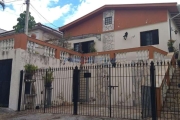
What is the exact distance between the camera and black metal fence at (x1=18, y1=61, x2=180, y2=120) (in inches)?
306

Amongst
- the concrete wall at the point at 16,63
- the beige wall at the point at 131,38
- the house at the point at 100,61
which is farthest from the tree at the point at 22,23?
the concrete wall at the point at 16,63

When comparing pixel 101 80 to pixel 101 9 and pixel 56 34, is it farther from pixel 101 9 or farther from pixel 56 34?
pixel 56 34

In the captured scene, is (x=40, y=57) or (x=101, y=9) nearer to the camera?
(x=40, y=57)

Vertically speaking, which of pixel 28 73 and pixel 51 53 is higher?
pixel 51 53

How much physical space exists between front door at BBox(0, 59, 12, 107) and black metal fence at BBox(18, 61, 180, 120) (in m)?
0.95

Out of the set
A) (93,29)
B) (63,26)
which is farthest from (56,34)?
(93,29)

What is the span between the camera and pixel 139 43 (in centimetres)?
1460

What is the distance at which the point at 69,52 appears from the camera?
12.5 metres

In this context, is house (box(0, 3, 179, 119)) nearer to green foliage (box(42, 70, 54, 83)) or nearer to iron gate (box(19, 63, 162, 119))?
iron gate (box(19, 63, 162, 119))

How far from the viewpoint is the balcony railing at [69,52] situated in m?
9.54

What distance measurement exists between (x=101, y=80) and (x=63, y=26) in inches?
359

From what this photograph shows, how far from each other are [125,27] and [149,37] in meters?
2.22

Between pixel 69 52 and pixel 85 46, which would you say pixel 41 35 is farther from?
pixel 69 52

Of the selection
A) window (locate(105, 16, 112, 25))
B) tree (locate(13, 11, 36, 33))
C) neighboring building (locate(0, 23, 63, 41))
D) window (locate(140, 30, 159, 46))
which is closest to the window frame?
window (locate(105, 16, 112, 25))
